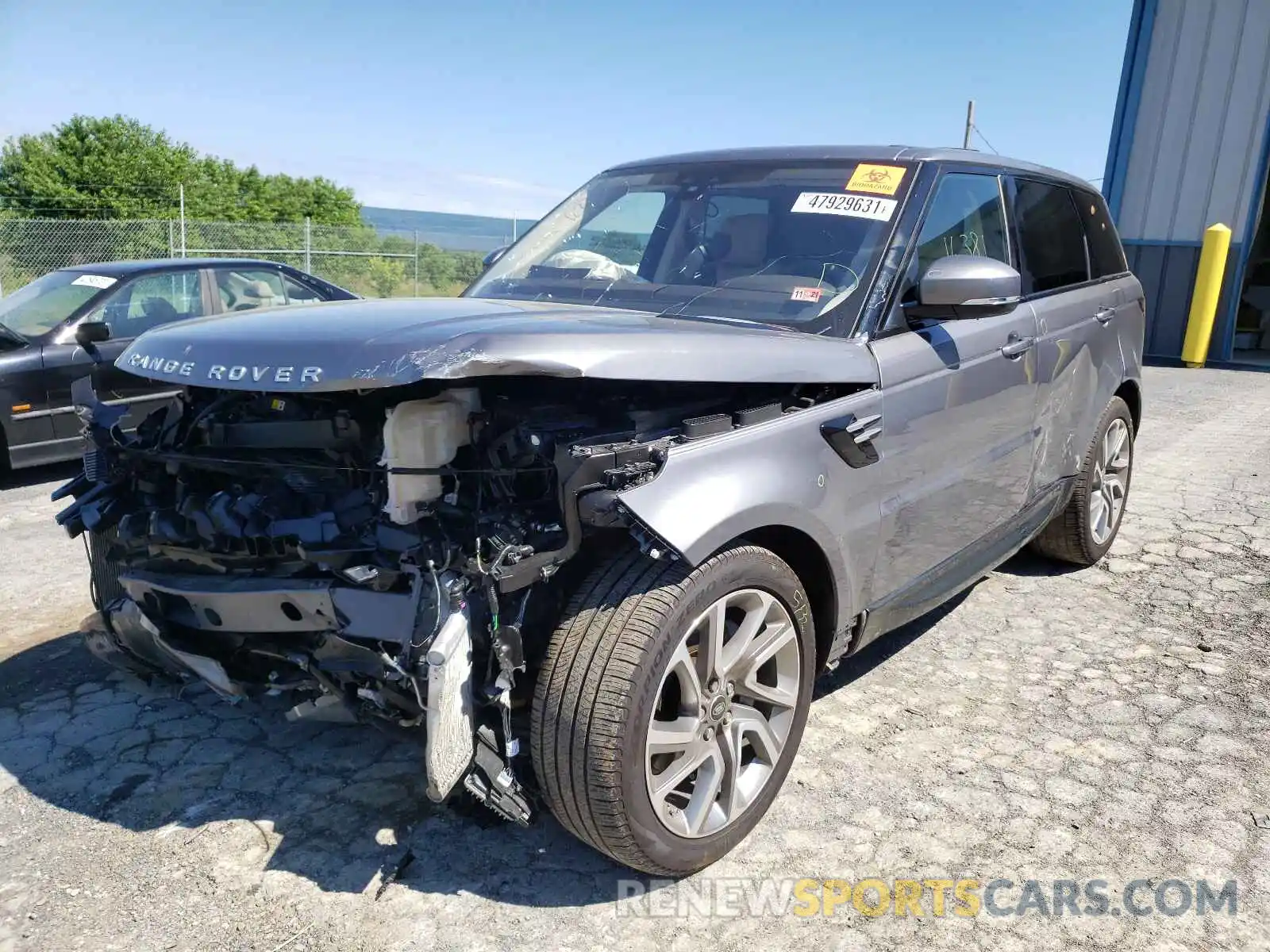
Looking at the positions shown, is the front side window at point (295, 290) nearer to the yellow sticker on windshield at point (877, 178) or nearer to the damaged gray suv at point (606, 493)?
the damaged gray suv at point (606, 493)

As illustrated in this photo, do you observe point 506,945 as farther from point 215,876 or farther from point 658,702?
point 215,876

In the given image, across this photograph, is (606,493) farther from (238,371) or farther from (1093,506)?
(1093,506)

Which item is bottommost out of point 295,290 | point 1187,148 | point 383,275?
point 383,275

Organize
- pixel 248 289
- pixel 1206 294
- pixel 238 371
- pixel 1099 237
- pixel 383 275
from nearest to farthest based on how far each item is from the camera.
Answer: pixel 238 371 < pixel 1099 237 < pixel 248 289 < pixel 1206 294 < pixel 383 275

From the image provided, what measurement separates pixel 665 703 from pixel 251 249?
17001 mm

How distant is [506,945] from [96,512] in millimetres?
1764

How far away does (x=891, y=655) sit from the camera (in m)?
3.98

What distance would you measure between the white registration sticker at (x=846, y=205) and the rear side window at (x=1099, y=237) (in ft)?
6.12

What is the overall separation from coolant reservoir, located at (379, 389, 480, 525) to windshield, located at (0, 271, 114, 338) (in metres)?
5.78

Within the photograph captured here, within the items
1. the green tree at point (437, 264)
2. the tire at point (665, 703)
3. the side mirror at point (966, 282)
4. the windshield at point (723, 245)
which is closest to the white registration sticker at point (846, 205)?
the windshield at point (723, 245)

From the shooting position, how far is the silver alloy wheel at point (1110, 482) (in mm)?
4879

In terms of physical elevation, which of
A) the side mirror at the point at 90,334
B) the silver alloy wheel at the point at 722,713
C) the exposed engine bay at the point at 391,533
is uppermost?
the side mirror at the point at 90,334

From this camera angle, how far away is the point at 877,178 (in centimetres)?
337

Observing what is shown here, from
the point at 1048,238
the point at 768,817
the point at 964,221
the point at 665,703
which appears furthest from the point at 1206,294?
the point at 665,703
